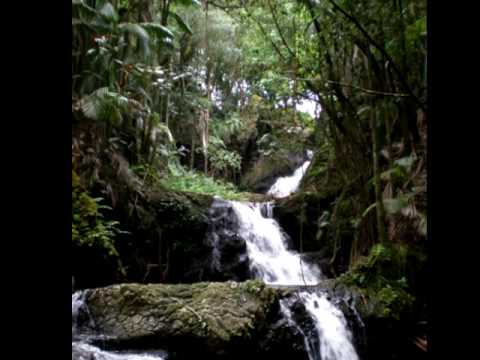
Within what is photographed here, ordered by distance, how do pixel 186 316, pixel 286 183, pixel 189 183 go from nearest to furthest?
1. pixel 186 316
2. pixel 189 183
3. pixel 286 183

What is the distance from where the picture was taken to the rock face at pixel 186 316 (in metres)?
4.99

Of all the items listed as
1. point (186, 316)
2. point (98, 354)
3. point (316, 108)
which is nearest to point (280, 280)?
point (316, 108)

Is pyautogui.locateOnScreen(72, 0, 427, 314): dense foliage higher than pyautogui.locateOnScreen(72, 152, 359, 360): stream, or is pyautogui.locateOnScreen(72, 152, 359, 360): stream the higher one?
pyautogui.locateOnScreen(72, 0, 427, 314): dense foliage

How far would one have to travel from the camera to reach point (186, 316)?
17.0ft

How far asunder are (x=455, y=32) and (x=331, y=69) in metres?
7.54

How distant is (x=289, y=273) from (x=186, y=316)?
450 centimetres

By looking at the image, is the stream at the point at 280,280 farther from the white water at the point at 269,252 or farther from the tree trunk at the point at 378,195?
the tree trunk at the point at 378,195

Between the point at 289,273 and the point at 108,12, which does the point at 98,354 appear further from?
the point at 108,12

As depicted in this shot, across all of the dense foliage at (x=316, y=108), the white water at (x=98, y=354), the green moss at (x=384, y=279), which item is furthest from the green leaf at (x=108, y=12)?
the green moss at (x=384, y=279)

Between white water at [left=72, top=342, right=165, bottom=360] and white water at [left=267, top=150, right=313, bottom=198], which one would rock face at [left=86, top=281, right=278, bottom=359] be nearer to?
white water at [left=72, top=342, right=165, bottom=360]

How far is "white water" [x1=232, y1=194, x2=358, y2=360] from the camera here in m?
5.84

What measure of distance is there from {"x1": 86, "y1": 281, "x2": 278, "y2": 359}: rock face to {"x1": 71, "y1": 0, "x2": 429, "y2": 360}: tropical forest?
2 cm

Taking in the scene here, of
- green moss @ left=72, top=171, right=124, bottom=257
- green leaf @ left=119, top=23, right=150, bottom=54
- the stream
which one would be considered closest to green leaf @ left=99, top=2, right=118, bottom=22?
green leaf @ left=119, top=23, right=150, bottom=54
